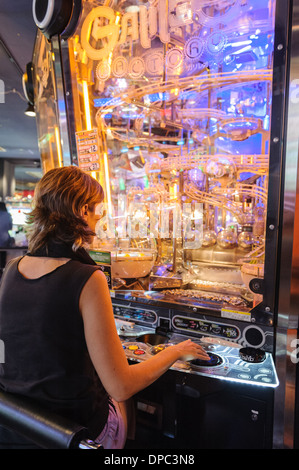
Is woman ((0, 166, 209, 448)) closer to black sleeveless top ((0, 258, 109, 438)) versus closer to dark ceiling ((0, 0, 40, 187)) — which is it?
black sleeveless top ((0, 258, 109, 438))

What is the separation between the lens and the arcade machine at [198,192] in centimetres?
118

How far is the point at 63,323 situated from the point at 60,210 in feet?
1.12

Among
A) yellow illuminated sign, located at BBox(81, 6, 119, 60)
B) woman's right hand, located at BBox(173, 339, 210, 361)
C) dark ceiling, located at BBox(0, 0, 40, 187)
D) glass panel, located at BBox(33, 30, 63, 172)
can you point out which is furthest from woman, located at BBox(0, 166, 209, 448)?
dark ceiling, located at BBox(0, 0, 40, 187)

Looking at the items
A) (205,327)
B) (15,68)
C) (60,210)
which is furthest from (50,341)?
(15,68)

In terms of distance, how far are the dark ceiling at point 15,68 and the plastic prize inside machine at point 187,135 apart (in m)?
1.00

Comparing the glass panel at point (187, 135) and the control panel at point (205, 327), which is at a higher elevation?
the glass panel at point (187, 135)

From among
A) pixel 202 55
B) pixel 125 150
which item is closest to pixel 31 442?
pixel 202 55

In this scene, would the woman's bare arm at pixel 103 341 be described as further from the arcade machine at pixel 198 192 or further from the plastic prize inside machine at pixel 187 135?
the plastic prize inside machine at pixel 187 135

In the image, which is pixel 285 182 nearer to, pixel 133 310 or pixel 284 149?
pixel 284 149

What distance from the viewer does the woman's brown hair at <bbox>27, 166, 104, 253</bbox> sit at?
1.00 m

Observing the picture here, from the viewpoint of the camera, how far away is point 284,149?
3.88 ft

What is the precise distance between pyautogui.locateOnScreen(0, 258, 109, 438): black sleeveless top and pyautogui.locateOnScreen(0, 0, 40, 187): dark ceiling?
2.25 meters

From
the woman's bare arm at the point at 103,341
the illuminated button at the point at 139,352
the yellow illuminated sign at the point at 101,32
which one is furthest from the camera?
the yellow illuminated sign at the point at 101,32

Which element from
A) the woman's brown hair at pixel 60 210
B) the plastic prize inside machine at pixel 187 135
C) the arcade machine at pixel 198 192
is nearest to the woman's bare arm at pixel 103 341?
the woman's brown hair at pixel 60 210
